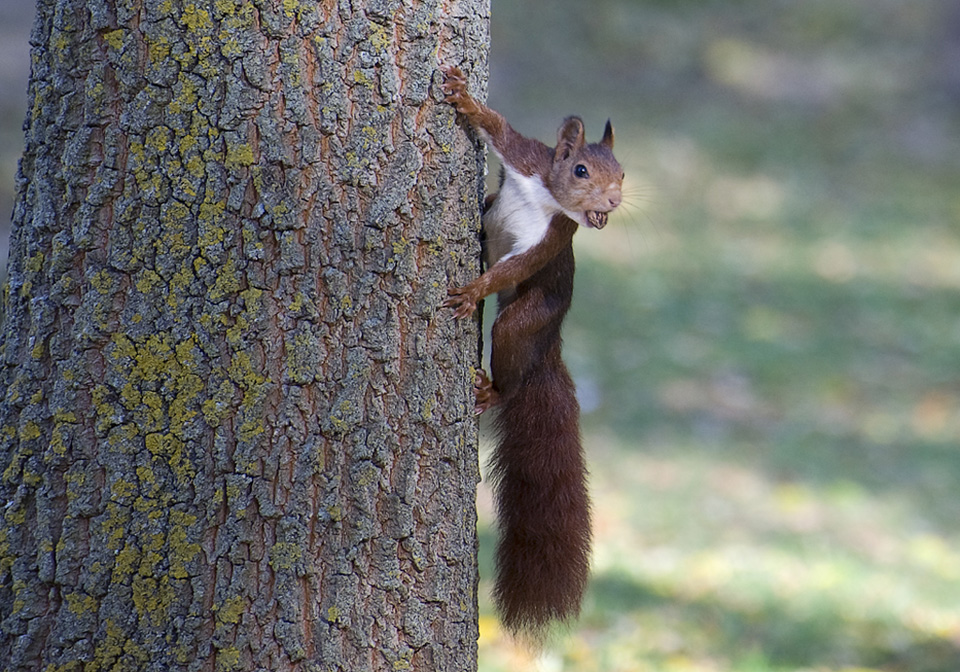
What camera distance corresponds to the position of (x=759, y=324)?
818 centimetres

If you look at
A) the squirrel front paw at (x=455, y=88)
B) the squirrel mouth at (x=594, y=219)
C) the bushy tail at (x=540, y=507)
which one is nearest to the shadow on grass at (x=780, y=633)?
the bushy tail at (x=540, y=507)

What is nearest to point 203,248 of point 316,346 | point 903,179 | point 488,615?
point 316,346

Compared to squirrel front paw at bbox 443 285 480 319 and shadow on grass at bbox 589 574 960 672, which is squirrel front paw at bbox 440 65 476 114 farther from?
shadow on grass at bbox 589 574 960 672

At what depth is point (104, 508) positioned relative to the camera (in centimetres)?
221

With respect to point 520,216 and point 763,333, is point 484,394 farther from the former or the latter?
point 763,333

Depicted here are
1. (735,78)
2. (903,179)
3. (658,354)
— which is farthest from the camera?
(735,78)

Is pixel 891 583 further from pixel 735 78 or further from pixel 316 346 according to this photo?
pixel 735 78

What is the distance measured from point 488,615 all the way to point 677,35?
11.8 m

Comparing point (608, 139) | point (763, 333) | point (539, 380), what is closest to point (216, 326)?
point (539, 380)

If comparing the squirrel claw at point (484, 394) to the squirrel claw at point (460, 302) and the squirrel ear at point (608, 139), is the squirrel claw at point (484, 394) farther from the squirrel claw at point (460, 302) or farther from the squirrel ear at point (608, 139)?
the squirrel ear at point (608, 139)

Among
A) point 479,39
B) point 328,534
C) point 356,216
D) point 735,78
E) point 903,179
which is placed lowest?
point 328,534

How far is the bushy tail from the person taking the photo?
2.64 m

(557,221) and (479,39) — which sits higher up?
(479,39)

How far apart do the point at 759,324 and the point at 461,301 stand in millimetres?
6130
